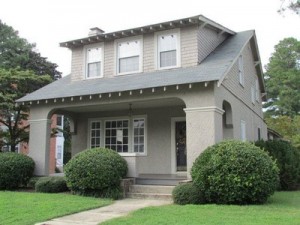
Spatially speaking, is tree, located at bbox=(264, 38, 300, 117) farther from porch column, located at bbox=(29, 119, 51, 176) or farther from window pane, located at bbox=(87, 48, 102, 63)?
porch column, located at bbox=(29, 119, 51, 176)

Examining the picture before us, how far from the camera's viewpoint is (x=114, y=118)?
656 inches

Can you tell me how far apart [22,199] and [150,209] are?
4069mm

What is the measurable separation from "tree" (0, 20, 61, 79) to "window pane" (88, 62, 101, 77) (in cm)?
1063

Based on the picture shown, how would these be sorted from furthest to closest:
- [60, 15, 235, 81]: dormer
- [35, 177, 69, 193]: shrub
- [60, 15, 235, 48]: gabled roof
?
[60, 15, 235, 81]: dormer → [60, 15, 235, 48]: gabled roof → [35, 177, 69, 193]: shrub

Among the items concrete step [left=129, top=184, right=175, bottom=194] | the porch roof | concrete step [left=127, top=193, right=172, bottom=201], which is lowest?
concrete step [left=127, top=193, right=172, bottom=201]

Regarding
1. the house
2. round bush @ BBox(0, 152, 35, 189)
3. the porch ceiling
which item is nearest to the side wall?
the house

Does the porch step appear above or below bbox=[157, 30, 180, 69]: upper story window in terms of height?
below

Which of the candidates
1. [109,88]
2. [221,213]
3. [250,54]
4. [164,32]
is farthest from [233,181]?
[250,54]

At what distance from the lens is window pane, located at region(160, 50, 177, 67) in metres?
14.9

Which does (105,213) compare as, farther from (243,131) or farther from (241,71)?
(241,71)

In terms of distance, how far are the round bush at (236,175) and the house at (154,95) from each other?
1.40 meters

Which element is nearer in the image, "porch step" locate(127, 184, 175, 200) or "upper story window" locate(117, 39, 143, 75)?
"porch step" locate(127, 184, 175, 200)

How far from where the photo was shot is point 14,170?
13.6 metres

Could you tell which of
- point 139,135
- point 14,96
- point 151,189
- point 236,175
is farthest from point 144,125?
point 236,175
